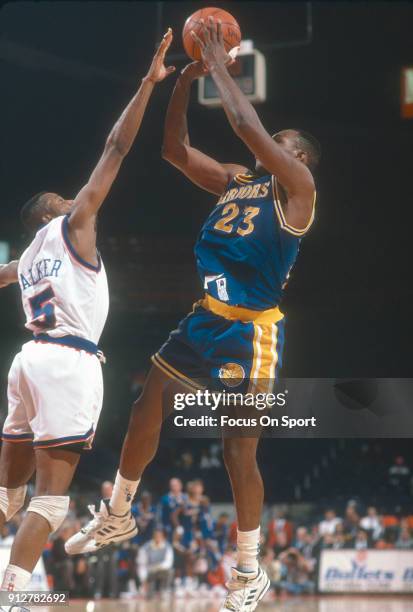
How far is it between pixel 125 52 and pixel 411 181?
411 centimetres

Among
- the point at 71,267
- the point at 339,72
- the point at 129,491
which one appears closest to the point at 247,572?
the point at 129,491

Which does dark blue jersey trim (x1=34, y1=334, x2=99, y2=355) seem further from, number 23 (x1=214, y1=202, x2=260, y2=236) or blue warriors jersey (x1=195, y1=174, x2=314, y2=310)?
number 23 (x1=214, y1=202, x2=260, y2=236)

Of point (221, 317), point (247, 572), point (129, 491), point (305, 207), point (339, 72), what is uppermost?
point (339, 72)

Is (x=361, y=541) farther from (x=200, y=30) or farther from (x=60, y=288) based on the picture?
(x=200, y=30)

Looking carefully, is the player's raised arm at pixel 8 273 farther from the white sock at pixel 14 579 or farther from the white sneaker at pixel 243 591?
the white sneaker at pixel 243 591

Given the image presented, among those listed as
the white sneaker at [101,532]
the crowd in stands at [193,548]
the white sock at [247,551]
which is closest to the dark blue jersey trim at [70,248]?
the white sneaker at [101,532]

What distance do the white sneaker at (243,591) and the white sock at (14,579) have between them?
1.07m

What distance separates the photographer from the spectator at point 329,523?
10727 millimetres

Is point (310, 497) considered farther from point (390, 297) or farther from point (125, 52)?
point (125, 52)

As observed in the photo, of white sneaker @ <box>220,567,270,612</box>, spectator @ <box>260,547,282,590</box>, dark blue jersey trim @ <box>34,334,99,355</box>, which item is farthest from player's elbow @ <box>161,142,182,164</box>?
spectator @ <box>260,547,282,590</box>

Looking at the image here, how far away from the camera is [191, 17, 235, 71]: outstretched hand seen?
14.0ft

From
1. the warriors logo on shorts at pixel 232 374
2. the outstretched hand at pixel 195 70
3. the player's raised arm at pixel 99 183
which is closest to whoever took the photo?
the player's raised arm at pixel 99 183

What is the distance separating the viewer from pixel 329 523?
10.9 m

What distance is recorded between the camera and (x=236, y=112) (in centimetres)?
412
